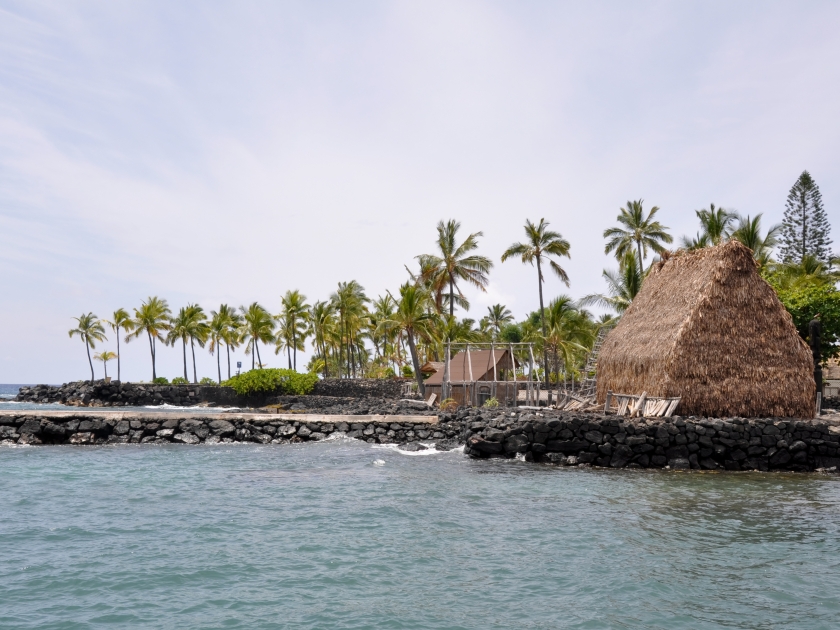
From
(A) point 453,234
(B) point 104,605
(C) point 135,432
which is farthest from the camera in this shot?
(A) point 453,234

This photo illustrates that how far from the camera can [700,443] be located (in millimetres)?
18000

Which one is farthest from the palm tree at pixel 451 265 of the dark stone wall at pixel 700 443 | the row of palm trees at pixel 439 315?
the dark stone wall at pixel 700 443

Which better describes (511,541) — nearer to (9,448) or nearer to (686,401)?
(686,401)

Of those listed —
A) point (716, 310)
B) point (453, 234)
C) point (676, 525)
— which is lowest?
point (676, 525)

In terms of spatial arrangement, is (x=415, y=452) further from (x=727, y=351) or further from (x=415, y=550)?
(x=415, y=550)

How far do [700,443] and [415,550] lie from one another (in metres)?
11.3

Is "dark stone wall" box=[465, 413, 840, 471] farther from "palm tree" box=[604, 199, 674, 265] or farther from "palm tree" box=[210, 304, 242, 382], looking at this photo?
"palm tree" box=[210, 304, 242, 382]

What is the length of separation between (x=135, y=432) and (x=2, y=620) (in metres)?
18.0

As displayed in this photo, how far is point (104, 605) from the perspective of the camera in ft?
23.9

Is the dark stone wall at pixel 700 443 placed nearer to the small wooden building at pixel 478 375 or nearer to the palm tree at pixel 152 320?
the small wooden building at pixel 478 375

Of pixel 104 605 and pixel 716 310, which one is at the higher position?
pixel 716 310

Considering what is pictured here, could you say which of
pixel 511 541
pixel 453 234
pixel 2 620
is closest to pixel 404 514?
pixel 511 541

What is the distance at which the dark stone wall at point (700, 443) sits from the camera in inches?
706

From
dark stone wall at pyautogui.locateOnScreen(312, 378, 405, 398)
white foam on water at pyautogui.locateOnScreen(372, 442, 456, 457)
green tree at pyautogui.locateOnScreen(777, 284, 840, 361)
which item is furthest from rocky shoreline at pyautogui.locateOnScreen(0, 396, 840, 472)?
dark stone wall at pyautogui.locateOnScreen(312, 378, 405, 398)
